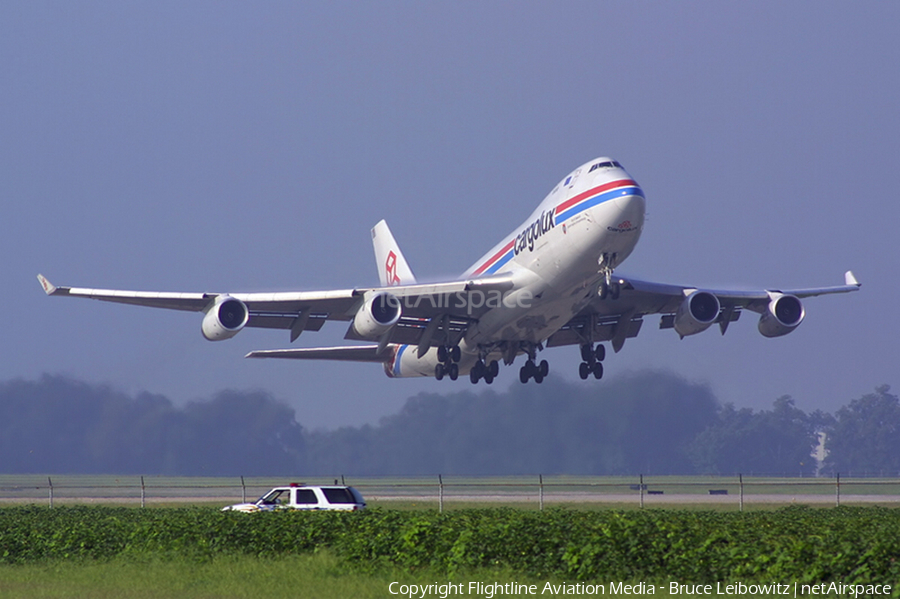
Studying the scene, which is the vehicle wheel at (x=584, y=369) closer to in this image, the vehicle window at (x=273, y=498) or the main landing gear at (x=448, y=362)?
the main landing gear at (x=448, y=362)

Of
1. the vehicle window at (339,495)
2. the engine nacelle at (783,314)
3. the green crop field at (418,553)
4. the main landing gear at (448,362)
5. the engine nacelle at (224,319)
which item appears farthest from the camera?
Result: the main landing gear at (448,362)

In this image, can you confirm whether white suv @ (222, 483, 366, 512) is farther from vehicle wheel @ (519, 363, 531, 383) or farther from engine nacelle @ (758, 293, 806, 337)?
engine nacelle @ (758, 293, 806, 337)

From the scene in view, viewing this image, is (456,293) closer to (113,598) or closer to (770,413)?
(113,598)

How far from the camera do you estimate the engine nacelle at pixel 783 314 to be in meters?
42.2

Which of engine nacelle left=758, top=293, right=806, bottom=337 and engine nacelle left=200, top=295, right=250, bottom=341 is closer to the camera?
engine nacelle left=200, top=295, right=250, bottom=341

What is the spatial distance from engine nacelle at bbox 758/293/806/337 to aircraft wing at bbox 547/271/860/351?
0.05 meters

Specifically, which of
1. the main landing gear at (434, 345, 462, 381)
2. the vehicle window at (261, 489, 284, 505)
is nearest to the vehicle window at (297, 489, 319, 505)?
the vehicle window at (261, 489, 284, 505)

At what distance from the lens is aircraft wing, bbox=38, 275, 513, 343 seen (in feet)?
126

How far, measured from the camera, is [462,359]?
147 feet

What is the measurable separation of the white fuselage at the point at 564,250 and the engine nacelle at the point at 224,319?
9588 millimetres

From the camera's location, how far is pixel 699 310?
4094 cm

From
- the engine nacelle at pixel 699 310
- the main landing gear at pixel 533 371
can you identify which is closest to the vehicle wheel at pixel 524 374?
the main landing gear at pixel 533 371

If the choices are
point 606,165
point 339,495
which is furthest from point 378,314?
point 339,495

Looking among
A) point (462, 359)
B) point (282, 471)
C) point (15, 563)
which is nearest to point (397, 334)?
point (462, 359)
